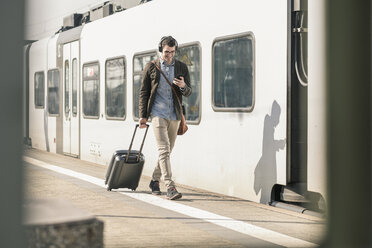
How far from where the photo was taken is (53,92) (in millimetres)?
16000

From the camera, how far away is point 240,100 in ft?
25.4

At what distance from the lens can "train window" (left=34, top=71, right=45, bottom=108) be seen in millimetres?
16906

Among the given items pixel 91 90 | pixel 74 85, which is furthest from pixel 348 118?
pixel 74 85

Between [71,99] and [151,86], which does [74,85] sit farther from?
[151,86]

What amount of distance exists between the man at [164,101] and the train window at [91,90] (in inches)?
200

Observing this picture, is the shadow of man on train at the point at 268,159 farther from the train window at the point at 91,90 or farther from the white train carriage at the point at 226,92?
the train window at the point at 91,90

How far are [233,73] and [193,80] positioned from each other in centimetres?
117

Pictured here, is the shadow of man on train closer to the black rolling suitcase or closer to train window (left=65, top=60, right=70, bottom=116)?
the black rolling suitcase

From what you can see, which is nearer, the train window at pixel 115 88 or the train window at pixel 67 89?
the train window at pixel 115 88

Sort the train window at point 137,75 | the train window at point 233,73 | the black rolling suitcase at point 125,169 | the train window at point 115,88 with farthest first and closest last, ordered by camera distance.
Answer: the train window at point 115,88, the train window at point 137,75, the black rolling suitcase at point 125,169, the train window at point 233,73

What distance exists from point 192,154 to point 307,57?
2.68 m

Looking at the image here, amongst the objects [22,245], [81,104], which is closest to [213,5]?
[81,104]

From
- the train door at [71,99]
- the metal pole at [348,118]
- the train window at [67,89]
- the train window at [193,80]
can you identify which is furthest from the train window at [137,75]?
the metal pole at [348,118]

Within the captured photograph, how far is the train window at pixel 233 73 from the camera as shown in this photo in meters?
7.57
